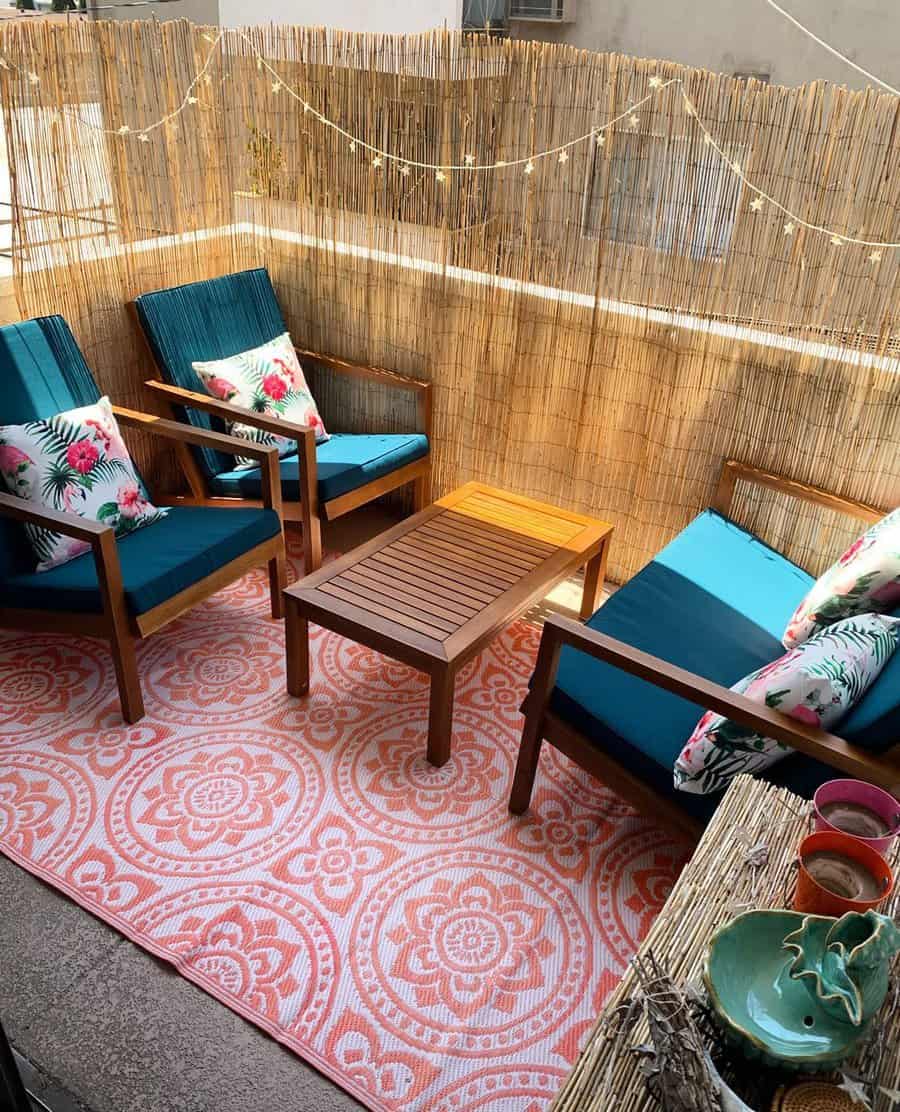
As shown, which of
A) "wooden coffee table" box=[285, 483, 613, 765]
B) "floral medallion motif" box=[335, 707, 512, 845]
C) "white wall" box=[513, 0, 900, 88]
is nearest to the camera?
"floral medallion motif" box=[335, 707, 512, 845]

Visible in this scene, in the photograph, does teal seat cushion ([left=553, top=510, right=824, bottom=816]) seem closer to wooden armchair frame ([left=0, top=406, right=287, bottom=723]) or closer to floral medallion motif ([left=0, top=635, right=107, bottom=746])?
wooden armchair frame ([left=0, top=406, right=287, bottom=723])

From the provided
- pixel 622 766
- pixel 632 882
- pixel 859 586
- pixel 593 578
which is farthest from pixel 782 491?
pixel 632 882

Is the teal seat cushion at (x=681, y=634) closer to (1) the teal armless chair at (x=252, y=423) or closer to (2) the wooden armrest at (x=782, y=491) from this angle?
(2) the wooden armrest at (x=782, y=491)

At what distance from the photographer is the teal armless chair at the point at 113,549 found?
2393mm

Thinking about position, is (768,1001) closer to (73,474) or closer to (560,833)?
(560,833)

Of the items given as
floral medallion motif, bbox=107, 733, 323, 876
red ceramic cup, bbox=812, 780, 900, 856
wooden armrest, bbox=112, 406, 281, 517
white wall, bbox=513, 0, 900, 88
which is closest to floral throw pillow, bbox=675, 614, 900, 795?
red ceramic cup, bbox=812, 780, 900, 856

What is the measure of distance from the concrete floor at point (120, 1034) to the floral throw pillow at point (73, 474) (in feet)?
3.15

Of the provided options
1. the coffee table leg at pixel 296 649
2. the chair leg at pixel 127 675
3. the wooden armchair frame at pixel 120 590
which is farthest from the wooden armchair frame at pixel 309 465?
the chair leg at pixel 127 675

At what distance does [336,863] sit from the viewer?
6.99 ft

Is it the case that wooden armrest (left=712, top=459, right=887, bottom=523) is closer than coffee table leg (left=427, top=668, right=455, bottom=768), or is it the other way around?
coffee table leg (left=427, top=668, right=455, bottom=768)

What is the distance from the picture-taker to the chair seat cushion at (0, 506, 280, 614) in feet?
7.93

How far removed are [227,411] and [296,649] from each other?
3.01 feet

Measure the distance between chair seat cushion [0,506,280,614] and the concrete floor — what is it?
0.78 m

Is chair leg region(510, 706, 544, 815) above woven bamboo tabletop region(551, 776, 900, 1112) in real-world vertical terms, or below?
below
